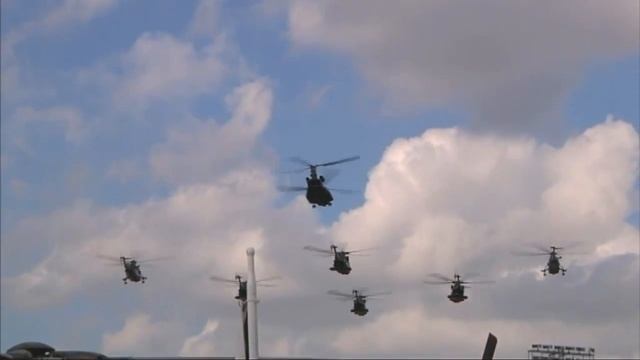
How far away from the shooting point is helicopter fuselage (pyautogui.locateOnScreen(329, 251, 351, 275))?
112m

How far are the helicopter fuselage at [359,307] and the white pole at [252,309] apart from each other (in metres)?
101

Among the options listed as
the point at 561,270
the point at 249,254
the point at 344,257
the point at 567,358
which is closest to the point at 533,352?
the point at 567,358

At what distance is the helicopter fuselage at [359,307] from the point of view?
125375mm

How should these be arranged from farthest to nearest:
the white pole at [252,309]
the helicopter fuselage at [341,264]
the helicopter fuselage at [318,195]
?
the helicopter fuselage at [341,264] < the helicopter fuselage at [318,195] < the white pole at [252,309]

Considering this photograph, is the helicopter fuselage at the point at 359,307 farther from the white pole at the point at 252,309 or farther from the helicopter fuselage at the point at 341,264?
the white pole at the point at 252,309

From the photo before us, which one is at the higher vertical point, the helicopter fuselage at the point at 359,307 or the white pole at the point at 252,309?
the helicopter fuselage at the point at 359,307

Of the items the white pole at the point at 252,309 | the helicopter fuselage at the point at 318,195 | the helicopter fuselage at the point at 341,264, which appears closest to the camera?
the white pole at the point at 252,309

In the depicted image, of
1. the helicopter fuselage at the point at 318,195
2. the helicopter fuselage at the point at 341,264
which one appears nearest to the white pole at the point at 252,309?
the helicopter fuselage at the point at 318,195

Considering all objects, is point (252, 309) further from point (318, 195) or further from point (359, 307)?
point (359, 307)

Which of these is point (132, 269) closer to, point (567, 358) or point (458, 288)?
point (458, 288)

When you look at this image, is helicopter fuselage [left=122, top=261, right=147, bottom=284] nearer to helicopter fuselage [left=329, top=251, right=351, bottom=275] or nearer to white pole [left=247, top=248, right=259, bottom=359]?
helicopter fuselage [left=329, top=251, right=351, bottom=275]

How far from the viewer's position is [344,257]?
114 meters

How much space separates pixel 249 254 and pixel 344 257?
89.6 m

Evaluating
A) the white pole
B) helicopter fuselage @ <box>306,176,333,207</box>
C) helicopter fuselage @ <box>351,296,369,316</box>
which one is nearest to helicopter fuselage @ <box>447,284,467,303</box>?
helicopter fuselage @ <box>351,296,369,316</box>
